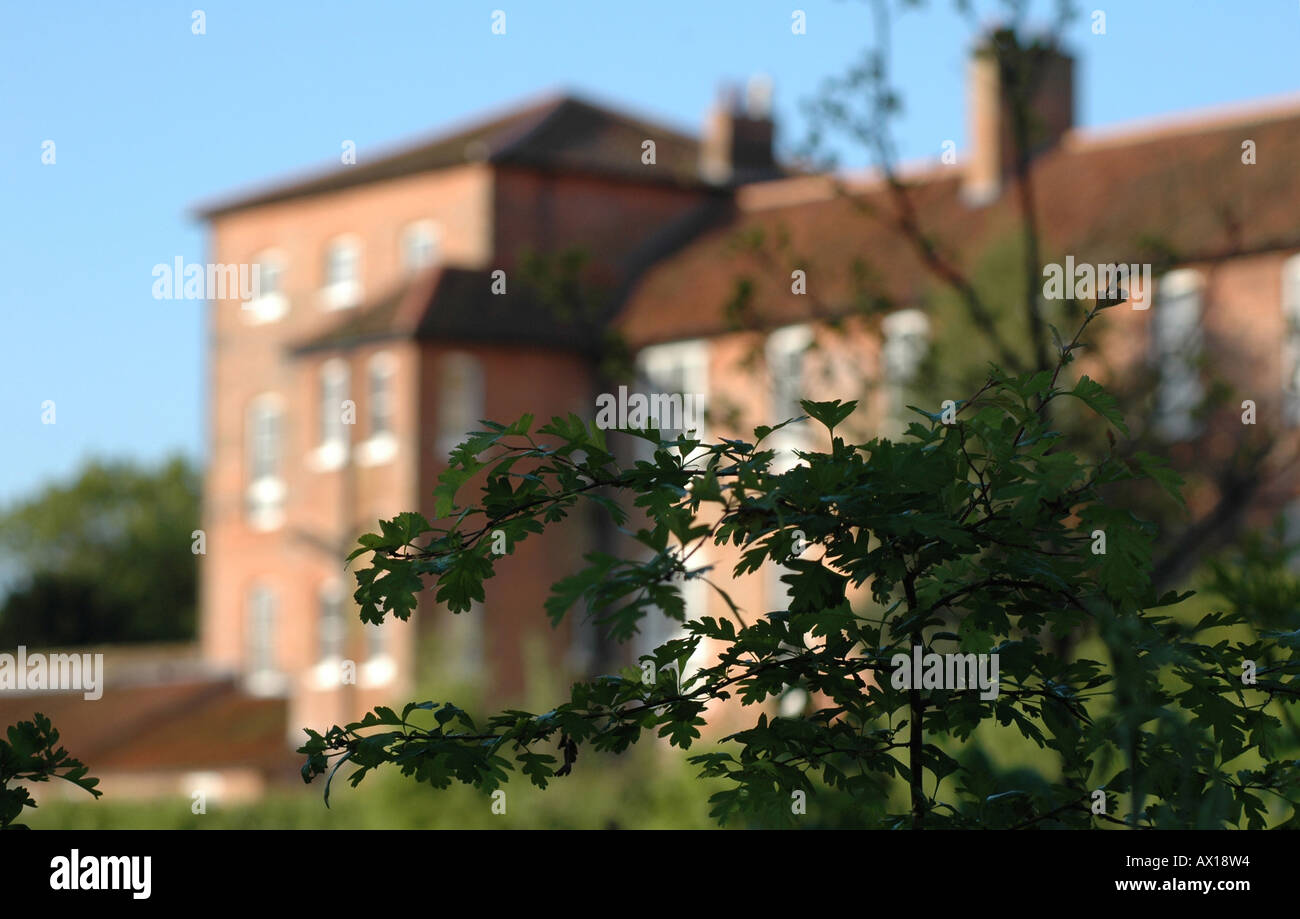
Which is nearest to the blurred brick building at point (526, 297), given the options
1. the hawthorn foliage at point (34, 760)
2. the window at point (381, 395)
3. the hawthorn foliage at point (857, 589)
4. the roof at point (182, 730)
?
the window at point (381, 395)

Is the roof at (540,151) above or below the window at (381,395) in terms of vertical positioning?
above

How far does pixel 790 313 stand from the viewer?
35438mm

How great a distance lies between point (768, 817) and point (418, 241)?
40.5 m

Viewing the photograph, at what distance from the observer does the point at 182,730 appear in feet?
133

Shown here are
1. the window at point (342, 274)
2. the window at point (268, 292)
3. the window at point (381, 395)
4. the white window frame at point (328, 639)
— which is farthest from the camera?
the window at point (268, 292)

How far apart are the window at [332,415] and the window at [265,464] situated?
299cm

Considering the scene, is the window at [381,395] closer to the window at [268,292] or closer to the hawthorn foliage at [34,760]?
the window at [268,292]

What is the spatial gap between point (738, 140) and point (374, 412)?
12524mm

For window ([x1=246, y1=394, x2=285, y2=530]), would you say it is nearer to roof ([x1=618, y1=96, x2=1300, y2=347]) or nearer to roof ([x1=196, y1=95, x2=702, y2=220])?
roof ([x1=196, y1=95, x2=702, y2=220])

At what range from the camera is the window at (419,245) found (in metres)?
41.7

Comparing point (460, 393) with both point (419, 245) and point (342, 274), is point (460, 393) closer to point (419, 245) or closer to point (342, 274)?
point (419, 245)

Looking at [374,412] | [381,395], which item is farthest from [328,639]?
[381,395]

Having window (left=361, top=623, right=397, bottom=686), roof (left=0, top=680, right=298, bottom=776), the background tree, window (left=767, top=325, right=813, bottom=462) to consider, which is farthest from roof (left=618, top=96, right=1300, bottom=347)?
the background tree
